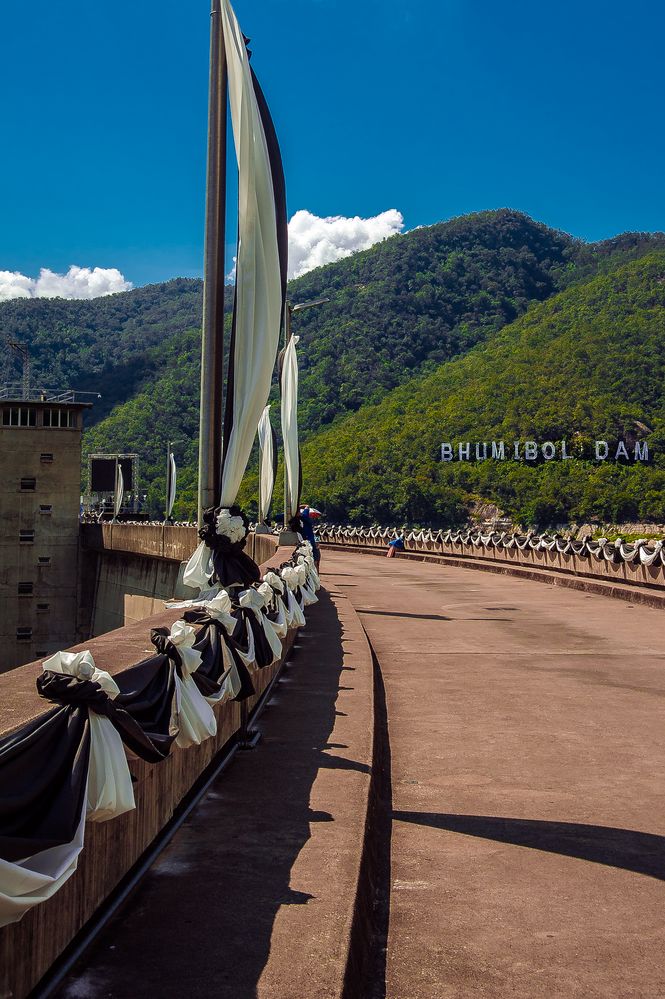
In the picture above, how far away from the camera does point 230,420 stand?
328 inches

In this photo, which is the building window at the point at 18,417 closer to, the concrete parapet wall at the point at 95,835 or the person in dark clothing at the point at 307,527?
the person in dark clothing at the point at 307,527

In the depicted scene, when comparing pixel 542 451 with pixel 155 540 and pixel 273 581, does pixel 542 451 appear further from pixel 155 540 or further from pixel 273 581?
pixel 273 581

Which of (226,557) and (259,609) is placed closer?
(259,609)

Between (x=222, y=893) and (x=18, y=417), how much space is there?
52.2m

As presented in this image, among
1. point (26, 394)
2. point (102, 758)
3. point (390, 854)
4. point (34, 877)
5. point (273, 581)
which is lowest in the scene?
point (390, 854)

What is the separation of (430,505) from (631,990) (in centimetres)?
9894

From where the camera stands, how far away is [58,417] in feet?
176

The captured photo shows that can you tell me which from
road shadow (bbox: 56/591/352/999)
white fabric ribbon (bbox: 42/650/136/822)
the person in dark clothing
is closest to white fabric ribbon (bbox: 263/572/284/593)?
road shadow (bbox: 56/591/352/999)

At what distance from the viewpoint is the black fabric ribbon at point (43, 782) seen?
2.78 meters

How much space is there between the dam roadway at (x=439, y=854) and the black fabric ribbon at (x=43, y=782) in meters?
0.66

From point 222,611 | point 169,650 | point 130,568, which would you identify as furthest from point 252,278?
point 130,568

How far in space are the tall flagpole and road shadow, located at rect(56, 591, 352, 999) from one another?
3.49m

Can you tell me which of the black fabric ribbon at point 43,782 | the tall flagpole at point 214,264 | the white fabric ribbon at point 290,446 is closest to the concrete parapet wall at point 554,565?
the white fabric ribbon at point 290,446

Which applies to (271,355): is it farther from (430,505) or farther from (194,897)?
(430,505)
